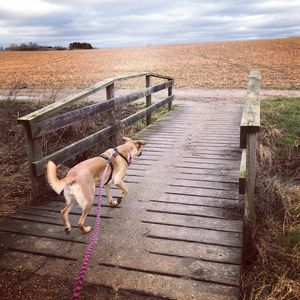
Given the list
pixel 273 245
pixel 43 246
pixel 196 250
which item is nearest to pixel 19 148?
pixel 43 246

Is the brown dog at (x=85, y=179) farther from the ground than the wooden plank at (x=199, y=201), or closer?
farther from the ground

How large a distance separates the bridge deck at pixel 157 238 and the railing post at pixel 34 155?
0.90 ft

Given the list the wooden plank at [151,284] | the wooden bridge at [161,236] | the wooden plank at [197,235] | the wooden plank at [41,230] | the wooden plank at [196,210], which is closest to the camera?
the wooden plank at [151,284]

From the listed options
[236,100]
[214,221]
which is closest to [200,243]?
[214,221]

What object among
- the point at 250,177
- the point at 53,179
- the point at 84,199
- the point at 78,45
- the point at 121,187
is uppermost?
the point at 78,45

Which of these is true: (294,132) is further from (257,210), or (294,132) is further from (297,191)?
(257,210)

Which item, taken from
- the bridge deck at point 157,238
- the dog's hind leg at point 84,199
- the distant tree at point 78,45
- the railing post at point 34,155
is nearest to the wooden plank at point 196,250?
the bridge deck at point 157,238

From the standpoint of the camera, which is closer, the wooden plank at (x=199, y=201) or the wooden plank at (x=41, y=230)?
the wooden plank at (x=41, y=230)

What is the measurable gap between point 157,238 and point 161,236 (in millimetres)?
55

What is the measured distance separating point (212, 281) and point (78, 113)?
3364 mm

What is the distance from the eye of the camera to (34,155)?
15.4ft

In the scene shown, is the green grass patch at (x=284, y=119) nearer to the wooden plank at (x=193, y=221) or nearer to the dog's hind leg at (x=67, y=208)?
the wooden plank at (x=193, y=221)

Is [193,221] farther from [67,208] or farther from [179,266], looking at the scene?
[67,208]

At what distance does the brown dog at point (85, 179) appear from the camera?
3.67 meters
